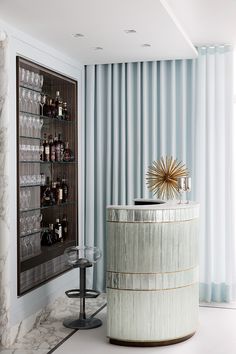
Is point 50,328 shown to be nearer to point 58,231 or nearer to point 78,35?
point 58,231

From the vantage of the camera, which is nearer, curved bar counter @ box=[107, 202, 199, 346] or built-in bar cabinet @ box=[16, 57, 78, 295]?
curved bar counter @ box=[107, 202, 199, 346]

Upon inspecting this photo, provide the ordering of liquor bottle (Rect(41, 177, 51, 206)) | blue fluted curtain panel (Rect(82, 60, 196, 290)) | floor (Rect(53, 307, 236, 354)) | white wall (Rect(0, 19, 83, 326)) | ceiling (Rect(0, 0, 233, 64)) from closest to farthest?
ceiling (Rect(0, 0, 233, 64)) → floor (Rect(53, 307, 236, 354)) → white wall (Rect(0, 19, 83, 326)) → liquor bottle (Rect(41, 177, 51, 206)) → blue fluted curtain panel (Rect(82, 60, 196, 290))

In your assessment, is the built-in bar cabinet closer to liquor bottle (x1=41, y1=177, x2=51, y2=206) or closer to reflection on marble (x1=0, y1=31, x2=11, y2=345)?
liquor bottle (x1=41, y1=177, x2=51, y2=206)

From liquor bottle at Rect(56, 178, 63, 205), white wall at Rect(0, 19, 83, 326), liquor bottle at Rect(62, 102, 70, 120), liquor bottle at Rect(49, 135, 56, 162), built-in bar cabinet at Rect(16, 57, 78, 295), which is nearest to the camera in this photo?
white wall at Rect(0, 19, 83, 326)

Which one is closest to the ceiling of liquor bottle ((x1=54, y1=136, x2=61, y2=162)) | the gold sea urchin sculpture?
→ liquor bottle ((x1=54, y1=136, x2=61, y2=162))

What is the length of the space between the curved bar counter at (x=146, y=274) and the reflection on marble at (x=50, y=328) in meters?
0.58

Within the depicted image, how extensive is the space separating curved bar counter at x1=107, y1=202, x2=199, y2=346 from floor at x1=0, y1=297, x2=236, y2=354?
0.13m

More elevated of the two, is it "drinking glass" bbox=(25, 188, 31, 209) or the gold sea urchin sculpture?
the gold sea urchin sculpture

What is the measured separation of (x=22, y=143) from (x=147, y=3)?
1851 mm

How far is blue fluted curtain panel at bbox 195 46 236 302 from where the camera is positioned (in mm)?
6262

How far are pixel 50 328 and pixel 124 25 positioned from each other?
2.91m

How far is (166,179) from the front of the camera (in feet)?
20.0

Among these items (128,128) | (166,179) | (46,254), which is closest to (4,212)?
(46,254)

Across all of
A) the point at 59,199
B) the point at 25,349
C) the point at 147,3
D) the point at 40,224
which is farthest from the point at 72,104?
the point at 25,349
